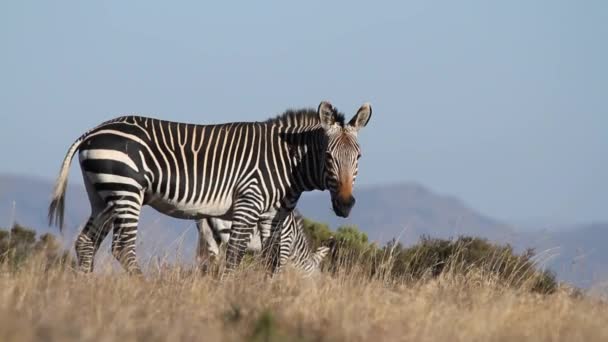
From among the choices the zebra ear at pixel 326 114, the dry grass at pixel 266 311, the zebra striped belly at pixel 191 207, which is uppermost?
the zebra ear at pixel 326 114

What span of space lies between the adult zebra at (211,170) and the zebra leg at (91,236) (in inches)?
0.5

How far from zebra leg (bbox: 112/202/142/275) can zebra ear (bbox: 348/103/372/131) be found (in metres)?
3.01

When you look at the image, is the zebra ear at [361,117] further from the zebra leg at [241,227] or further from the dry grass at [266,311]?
the dry grass at [266,311]

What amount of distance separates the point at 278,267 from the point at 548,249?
360 centimetres

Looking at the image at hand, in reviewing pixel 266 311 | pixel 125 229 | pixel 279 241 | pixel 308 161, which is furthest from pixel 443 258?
pixel 266 311

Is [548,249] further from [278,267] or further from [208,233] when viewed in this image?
[208,233]

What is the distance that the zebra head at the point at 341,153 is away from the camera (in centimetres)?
1458

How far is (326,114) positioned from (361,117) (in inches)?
17.9

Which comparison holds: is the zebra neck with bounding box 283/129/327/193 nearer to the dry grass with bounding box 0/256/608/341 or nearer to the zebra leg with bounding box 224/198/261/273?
the zebra leg with bounding box 224/198/261/273

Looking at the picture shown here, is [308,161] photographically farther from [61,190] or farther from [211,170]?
[61,190]

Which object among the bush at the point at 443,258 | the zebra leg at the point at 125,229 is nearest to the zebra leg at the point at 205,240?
the bush at the point at 443,258

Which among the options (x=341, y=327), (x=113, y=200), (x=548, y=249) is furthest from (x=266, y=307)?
Answer: (x=548, y=249)

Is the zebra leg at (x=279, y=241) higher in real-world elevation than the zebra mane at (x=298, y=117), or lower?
lower

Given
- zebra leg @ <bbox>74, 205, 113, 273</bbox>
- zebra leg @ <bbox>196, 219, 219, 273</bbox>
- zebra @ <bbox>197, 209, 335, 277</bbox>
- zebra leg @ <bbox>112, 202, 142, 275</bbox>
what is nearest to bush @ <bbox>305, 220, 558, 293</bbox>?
zebra @ <bbox>197, 209, 335, 277</bbox>
